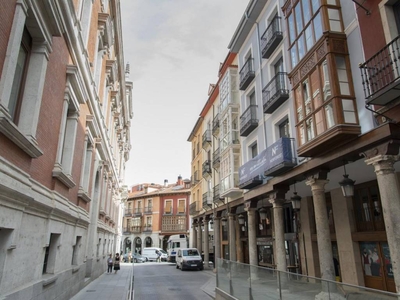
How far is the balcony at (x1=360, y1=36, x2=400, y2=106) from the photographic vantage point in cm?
648

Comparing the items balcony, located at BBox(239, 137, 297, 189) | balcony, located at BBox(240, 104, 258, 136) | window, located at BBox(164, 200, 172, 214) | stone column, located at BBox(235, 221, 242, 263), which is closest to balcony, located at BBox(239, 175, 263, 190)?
balcony, located at BBox(239, 137, 297, 189)

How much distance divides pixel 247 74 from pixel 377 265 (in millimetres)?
10307

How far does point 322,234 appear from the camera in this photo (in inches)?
368

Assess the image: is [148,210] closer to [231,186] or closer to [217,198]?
[217,198]

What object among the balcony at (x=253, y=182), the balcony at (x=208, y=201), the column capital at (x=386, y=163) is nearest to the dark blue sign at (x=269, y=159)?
the balcony at (x=253, y=182)

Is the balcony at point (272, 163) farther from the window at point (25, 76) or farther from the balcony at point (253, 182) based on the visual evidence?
the window at point (25, 76)

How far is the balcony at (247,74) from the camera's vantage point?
627 inches

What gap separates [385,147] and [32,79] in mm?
8007

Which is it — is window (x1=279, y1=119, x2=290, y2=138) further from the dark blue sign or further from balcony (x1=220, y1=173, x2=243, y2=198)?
balcony (x1=220, y1=173, x2=243, y2=198)

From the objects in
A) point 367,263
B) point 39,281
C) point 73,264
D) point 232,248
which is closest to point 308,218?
point 367,263

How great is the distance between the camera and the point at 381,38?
7383 mm

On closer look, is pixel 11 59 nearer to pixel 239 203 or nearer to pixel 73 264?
pixel 73 264

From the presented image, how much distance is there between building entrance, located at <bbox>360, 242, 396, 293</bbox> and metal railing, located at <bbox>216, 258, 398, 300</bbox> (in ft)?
17.0

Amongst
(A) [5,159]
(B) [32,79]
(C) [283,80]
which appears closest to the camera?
(A) [5,159]
